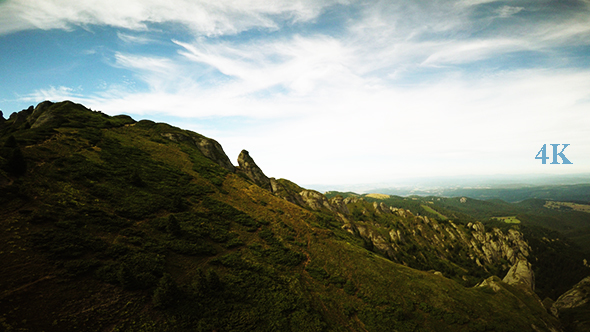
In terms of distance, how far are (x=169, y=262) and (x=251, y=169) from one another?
217 feet

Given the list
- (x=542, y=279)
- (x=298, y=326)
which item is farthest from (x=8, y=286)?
(x=542, y=279)

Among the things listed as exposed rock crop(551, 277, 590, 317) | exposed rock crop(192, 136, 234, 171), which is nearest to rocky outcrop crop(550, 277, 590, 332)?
exposed rock crop(551, 277, 590, 317)

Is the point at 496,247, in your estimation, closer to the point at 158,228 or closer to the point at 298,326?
the point at 298,326

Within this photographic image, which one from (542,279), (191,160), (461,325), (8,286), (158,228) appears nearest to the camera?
(8,286)

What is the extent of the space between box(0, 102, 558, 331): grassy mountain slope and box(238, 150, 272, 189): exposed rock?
36.9 meters

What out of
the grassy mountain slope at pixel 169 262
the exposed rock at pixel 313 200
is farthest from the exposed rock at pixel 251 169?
the grassy mountain slope at pixel 169 262

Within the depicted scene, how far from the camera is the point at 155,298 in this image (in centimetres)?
1839

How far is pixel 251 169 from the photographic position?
8912 cm

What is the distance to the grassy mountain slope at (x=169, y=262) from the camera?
55.7ft

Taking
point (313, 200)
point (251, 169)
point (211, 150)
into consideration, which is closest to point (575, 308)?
point (313, 200)

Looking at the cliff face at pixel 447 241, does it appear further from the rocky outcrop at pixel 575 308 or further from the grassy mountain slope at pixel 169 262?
the grassy mountain slope at pixel 169 262

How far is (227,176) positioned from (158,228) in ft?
98.3

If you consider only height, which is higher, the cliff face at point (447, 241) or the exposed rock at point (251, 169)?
the exposed rock at point (251, 169)

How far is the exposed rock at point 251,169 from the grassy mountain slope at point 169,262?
3686 centimetres
